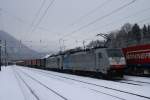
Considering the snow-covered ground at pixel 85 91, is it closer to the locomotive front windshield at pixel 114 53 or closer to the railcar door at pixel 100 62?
the railcar door at pixel 100 62

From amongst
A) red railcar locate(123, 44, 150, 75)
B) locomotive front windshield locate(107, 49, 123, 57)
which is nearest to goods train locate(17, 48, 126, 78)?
locomotive front windshield locate(107, 49, 123, 57)

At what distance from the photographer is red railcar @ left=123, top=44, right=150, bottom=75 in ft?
76.6

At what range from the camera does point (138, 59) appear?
24.6 m

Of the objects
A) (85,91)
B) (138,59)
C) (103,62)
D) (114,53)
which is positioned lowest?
(85,91)

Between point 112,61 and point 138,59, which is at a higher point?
point 138,59

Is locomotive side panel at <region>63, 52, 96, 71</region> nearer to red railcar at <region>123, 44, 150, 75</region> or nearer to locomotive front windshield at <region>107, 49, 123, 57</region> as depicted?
locomotive front windshield at <region>107, 49, 123, 57</region>

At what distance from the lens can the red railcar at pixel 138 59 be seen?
2334 cm

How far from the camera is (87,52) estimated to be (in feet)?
90.3

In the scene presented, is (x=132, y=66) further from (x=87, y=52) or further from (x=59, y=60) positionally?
(x=59, y=60)

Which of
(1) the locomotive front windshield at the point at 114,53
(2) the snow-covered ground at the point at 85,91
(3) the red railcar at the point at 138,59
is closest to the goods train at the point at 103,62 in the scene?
(1) the locomotive front windshield at the point at 114,53

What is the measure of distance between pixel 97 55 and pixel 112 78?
268 cm

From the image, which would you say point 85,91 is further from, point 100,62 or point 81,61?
point 81,61

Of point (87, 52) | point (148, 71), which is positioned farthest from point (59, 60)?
point (148, 71)

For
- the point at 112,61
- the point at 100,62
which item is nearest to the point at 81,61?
the point at 100,62
